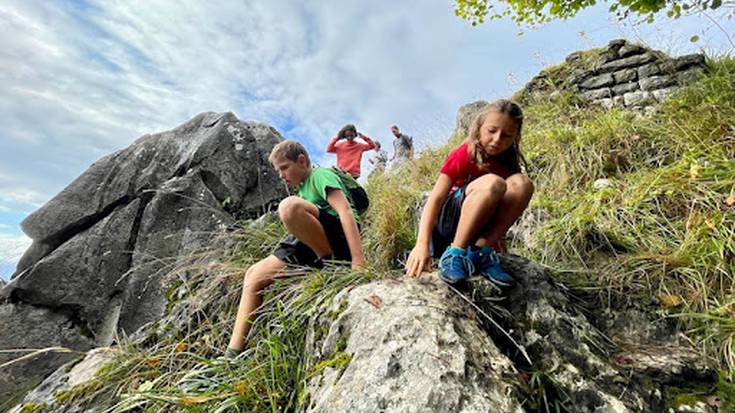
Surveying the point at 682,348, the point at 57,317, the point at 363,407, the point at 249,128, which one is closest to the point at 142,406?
the point at 363,407

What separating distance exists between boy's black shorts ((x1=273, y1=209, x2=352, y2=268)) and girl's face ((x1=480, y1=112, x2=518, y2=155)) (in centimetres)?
106

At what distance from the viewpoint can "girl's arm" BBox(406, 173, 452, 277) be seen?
1.82 meters

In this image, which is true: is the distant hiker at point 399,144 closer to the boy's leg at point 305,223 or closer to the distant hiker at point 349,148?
the distant hiker at point 349,148

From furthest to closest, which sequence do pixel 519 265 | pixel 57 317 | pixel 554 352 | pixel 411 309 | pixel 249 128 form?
pixel 249 128, pixel 57 317, pixel 519 265, pixel 554 352, pixel 411 309

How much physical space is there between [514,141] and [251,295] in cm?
176

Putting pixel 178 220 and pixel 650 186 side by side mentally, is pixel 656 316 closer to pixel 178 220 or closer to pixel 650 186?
pixel 650 186

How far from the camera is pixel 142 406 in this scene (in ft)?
6.15

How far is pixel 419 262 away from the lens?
1.82 meters

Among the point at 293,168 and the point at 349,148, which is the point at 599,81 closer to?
the point at 349,148

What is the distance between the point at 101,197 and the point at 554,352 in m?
5.21

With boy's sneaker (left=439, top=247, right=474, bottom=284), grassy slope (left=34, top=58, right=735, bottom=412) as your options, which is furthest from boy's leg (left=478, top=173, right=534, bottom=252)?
grassy slope (left=34, top=58, right=735, bottom=412)

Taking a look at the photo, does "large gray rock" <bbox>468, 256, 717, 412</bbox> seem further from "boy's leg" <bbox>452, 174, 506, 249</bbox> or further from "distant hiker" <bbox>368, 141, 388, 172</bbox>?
"distant hiker" <bbox>368, 141, 388, 172</bbox>

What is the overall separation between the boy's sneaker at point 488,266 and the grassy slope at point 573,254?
1.56 feet

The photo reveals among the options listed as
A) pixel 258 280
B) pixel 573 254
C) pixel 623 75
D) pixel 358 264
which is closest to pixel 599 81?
pixel 623 75
